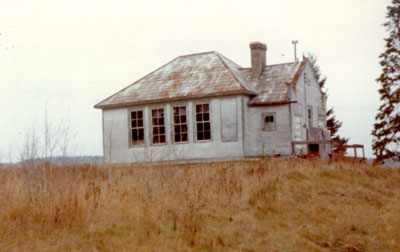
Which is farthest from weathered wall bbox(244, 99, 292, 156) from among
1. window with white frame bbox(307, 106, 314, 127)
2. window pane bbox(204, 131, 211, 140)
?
window with white frame bbox(307, 106, 314, 127)

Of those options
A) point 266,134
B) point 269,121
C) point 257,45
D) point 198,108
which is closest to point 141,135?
point 198,108

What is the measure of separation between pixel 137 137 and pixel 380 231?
1423 centimetres

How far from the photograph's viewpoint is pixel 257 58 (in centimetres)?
2297

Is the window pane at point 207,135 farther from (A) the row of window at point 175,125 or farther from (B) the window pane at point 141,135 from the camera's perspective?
(B) the window pane at point 141,135

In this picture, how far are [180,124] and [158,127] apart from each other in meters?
1.14

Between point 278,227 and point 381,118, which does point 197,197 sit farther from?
point 381,118

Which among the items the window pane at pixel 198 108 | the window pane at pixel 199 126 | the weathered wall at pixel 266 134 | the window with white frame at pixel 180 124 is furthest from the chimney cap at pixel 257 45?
the window pane at pixel 199 126

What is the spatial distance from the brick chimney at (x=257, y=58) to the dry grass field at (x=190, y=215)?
10047mm

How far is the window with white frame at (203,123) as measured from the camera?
2112 centimetres

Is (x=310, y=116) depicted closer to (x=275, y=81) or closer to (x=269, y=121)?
(x=275, y=81)

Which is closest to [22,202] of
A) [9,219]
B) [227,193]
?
[9,219]

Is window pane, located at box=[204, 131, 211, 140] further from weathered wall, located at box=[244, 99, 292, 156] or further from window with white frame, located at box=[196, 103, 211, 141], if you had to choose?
weathered wall, located at box=[244, 99, 292, 156]

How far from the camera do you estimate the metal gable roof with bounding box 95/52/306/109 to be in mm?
20969

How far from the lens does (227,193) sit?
11.6 metres
